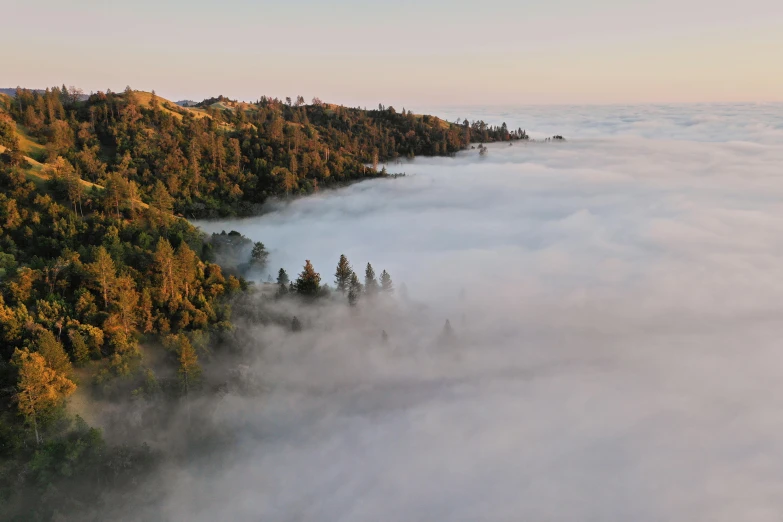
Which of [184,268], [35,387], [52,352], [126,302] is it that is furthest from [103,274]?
[35,387]

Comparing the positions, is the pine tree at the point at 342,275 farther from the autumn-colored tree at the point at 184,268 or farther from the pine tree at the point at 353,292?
the autumn-colored tree at the point at 184,268

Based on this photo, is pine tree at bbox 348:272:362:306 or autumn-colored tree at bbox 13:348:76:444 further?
pine tree at bbox 348:272:362:306

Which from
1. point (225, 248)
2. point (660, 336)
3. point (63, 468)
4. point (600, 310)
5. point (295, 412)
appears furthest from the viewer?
point (600, 310)

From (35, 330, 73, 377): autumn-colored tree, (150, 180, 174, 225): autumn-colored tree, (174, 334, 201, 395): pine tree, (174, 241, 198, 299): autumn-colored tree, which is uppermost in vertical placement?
(150, 180, 174, 225): autumn-colored tree

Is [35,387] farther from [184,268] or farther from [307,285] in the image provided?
[307,285]

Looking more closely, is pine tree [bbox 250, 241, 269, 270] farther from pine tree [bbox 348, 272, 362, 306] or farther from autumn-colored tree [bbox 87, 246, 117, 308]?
autumn-colored tree [bbox 87, 246, 117, 308]

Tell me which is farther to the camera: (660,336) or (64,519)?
(660,336)

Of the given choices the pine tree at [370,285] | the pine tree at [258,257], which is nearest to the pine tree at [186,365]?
the pine tree at [258,257]

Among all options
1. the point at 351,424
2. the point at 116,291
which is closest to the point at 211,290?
the point at 116,291

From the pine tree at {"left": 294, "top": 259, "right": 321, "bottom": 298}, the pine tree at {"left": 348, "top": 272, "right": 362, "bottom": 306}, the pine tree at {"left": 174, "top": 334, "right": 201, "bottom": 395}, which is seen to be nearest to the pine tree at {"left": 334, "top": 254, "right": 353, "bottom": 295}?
the pine tree at {"left": 348, "top": 272, "right": 362, "bottom": 306}

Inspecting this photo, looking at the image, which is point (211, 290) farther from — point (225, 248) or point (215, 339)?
point (225, 248)
